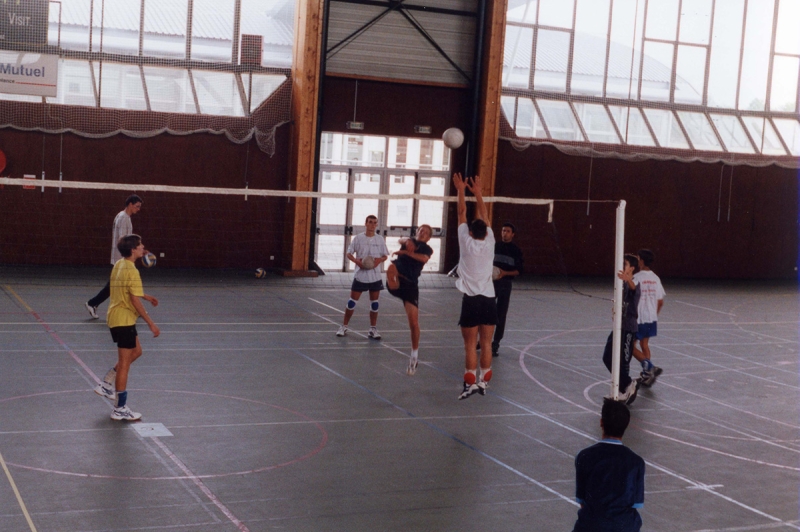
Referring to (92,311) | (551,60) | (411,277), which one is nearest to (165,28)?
(92,311)

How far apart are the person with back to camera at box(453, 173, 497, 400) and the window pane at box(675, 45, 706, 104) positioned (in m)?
20.3

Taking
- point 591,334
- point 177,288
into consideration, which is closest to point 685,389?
point 591,334

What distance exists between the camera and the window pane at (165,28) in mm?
22344

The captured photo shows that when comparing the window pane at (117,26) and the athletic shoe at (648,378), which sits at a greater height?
the window pane at (117,26)

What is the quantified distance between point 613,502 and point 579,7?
78.8ft

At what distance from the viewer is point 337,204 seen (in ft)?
80.1

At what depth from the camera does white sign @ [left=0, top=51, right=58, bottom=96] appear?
2086cm

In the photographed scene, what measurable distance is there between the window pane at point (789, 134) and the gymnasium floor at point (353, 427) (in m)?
14.8

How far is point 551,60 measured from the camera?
26594 mm

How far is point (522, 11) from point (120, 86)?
463 inches

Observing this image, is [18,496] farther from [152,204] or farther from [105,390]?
[152,204]

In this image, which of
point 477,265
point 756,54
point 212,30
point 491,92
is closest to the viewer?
point 477,265

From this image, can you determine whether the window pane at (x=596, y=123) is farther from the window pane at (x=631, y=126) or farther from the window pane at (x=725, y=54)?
the window pane at (x=725, y=54)

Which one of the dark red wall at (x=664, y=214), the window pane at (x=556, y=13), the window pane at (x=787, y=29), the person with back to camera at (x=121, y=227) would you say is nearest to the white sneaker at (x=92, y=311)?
the person with back to camera at (x=121, y=227)
